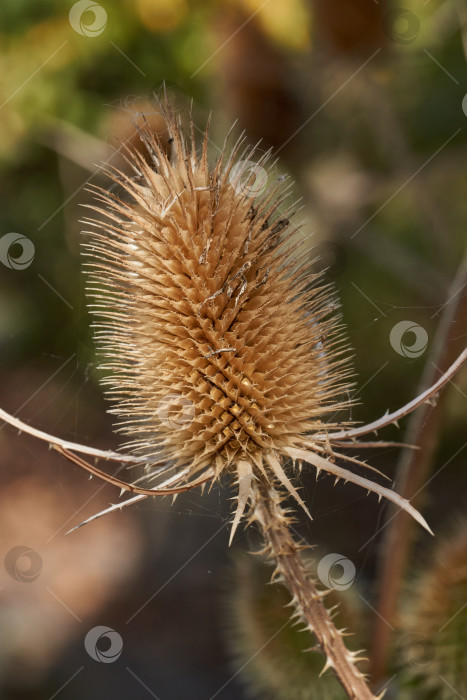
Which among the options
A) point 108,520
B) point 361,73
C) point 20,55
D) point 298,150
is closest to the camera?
point 361,73

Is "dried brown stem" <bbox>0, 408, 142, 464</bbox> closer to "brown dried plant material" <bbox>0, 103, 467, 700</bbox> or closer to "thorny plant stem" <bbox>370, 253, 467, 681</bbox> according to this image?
"brown dried plant material" <bbox>0, 103, 467, 700</bbox>

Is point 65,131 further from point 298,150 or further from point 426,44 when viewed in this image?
point 426,44

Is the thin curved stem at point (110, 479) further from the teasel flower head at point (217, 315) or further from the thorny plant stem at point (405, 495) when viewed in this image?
the thorny plant stem at point (405, 495)

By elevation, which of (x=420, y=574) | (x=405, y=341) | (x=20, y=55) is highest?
(x=20, y=55)

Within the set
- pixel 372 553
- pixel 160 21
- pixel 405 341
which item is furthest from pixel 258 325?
pixel 160 21

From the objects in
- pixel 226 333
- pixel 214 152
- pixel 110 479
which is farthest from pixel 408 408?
pixel 214 152

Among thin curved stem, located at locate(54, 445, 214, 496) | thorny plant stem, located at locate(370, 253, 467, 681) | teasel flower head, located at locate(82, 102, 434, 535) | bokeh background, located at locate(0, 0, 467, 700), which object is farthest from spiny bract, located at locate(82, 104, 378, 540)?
bokeh background, located at locate(0, 0, 467, 700)

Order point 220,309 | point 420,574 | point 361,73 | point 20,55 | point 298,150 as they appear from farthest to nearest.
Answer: point 20,55 → point 298,150 → point 361,73 → point 420,574 → point 220,309
